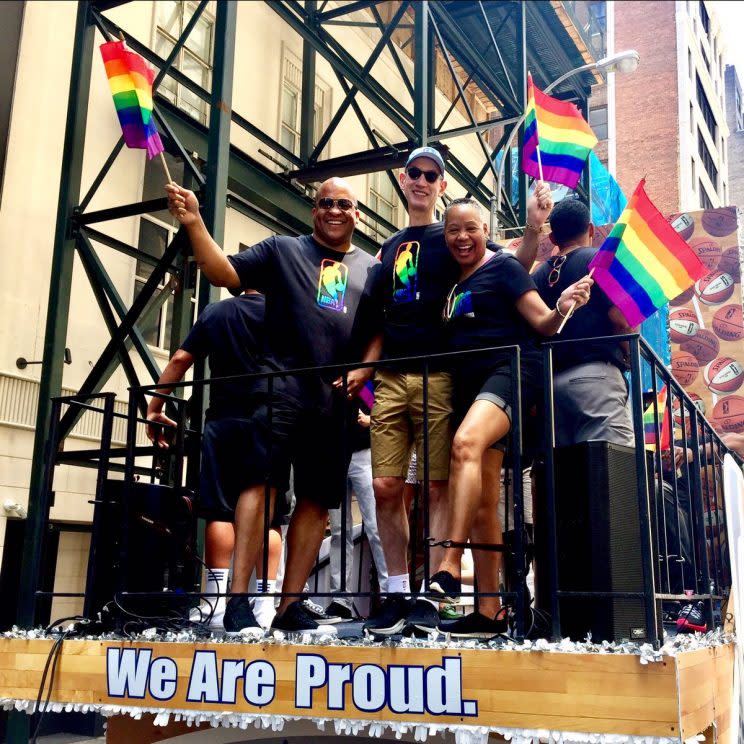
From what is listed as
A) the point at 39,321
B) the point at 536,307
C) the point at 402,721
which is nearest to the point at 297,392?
the point at 536,307

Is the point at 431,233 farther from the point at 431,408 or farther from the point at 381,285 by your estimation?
the point at 431,408

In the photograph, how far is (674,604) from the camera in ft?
17.7

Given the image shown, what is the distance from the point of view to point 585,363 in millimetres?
3984

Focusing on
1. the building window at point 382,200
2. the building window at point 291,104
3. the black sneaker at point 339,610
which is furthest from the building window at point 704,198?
the black sneaker at point 339,610

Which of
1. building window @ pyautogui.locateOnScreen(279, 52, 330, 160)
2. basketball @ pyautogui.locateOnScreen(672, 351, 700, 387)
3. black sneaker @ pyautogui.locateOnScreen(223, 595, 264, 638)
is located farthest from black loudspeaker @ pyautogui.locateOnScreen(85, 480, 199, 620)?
building window @ pyautogui.locateOnScreen(279, 52, 330, 160)

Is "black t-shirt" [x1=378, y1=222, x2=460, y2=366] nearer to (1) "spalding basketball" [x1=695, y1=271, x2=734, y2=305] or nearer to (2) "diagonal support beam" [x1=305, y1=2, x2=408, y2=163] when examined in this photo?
(2) "diagonal support beam" [x1=305, y1=2, x2=408, y2=163]

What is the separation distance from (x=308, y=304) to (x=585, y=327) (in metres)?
1.29

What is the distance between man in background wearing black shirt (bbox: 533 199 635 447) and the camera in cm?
390

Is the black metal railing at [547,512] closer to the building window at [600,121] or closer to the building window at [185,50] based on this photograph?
the building window at [185,50]

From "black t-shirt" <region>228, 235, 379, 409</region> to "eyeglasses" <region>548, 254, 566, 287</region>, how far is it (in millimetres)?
857

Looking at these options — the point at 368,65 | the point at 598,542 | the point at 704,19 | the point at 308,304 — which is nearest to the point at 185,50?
the point at 368,65

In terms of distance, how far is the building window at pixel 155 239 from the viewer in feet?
39.6

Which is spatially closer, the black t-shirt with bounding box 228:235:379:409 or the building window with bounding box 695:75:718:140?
the black t-shirt with bounding box 228:235:379:409

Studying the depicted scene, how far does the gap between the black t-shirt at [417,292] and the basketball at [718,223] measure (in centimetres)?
708
